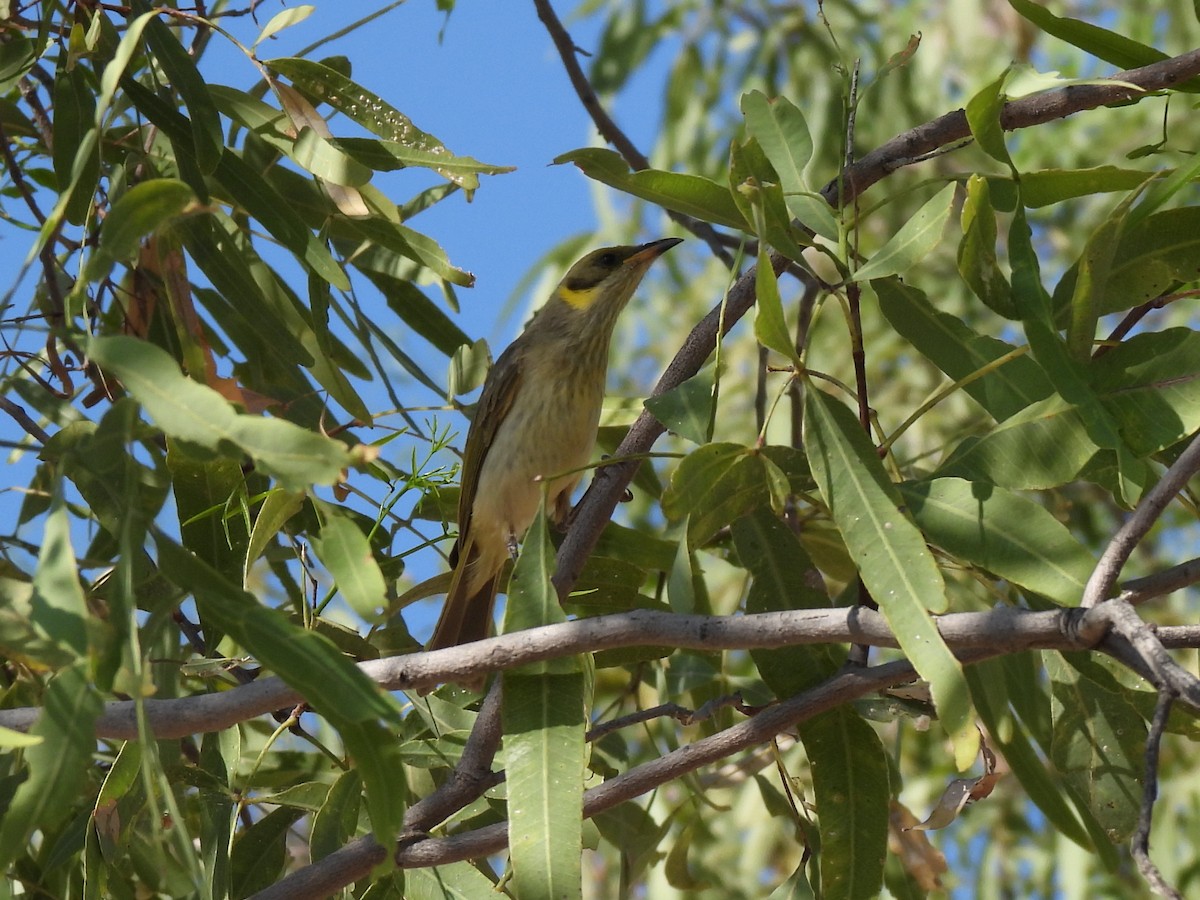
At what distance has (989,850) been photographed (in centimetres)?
566

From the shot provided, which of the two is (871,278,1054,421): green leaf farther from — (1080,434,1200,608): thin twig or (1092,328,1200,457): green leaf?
(1080,434,1200,608): thin twig

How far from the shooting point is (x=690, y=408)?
6.09ft

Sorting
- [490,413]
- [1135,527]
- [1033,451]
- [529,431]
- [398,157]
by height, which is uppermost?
[490,413]

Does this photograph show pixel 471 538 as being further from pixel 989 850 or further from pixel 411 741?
pixel 989 850

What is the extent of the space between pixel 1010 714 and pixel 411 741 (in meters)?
1.04

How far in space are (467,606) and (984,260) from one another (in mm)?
2256

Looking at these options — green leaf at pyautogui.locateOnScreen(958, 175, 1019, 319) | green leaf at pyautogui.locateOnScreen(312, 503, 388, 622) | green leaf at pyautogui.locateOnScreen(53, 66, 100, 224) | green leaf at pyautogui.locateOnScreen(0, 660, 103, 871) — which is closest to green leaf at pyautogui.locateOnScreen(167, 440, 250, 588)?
green leaf at pyautogui.locateOnScreen(53, 66, 100, 224)

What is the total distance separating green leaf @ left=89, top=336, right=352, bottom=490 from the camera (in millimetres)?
1390

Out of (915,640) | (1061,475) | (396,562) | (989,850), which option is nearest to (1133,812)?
(1061,475)

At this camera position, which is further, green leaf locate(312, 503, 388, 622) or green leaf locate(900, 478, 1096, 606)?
green leaf locate(900, 478, 1096, 606)

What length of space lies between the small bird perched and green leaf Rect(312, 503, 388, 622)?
6.91ft

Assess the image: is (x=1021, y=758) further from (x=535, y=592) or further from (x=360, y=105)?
(x=360, y=105)

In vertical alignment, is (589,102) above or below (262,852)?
above

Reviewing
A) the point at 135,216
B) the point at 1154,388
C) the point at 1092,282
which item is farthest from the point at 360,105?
the point at 1154,388
